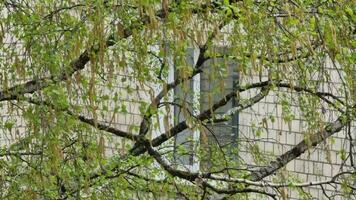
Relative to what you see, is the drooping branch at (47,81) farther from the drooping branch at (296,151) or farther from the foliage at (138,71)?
the drooping branch at (296,151)

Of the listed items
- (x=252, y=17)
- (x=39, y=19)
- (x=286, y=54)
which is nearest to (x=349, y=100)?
(x=286, y=54)

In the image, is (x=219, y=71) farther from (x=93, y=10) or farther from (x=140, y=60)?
(x=93, y=10)

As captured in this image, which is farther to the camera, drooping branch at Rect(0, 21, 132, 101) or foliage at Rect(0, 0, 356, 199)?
drooping branch at Rect(0, 21, 132, 101)

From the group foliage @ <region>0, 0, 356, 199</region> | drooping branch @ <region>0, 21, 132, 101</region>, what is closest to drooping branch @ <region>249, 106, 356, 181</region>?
foliage @ <region>0, 0, 356, 199</region>

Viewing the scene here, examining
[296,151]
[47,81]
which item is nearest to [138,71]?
[47,81]

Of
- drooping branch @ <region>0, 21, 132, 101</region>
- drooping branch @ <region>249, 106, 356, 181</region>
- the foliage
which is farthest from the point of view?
drooping branch @ <region>249, 106, 356, 181</region>

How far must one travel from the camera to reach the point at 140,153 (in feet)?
23.0

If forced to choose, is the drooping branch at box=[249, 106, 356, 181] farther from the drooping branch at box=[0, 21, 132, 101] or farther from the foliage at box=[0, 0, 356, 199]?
the drooping branch at box=[0, 21, 132, 101]

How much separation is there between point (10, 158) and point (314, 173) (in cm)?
423

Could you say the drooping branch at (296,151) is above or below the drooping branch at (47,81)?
below

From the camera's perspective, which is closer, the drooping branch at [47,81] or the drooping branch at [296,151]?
the drooping branch at [47,81]

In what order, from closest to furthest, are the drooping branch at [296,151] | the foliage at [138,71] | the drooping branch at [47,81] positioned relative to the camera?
the foliage at [138,71]
the drooping branch at [47,81]
the drooping branch at [296,151]

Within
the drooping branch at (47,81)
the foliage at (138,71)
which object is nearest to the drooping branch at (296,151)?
the foliage at (138,71)

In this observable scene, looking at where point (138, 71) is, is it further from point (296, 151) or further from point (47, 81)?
point (296, 151)
